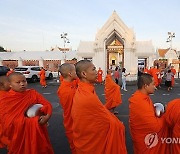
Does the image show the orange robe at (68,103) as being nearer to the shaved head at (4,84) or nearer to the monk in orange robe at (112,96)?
the shaved head at (4,84)

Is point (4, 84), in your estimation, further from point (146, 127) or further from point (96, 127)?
point (146, 127)

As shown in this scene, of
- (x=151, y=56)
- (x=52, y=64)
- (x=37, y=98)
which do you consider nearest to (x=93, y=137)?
(x=37, y=98)

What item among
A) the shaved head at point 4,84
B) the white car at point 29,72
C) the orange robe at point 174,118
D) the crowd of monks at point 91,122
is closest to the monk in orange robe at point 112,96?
the shaved head at point 4,84

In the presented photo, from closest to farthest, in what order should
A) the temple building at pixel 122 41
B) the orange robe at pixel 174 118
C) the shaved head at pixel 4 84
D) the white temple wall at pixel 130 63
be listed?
1. the orange robe at pixel 174 118
2. the shaved head at pixel 4 84
3. the temple building at pixel 122 41
4. the white temple wall at pixel 130 63

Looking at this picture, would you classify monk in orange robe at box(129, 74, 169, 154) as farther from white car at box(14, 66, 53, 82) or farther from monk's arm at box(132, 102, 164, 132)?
white car at box(14, 66, 53, 82)

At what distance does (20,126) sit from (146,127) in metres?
1.72

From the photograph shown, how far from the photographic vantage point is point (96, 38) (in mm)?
19469

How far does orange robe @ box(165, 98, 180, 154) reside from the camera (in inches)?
90.4

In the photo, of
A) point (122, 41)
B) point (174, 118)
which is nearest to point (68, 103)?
point (174, 118)

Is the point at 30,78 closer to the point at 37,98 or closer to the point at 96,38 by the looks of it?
the point at 96,38

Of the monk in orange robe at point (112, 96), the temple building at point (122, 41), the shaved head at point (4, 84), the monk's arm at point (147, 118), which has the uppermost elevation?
the temple building at point (122, 41)

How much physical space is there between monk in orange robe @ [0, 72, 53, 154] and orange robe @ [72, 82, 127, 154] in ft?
2.69

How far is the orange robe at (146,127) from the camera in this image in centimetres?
260

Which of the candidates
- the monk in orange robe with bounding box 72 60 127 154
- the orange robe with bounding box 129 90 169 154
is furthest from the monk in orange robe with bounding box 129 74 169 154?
the monk in orange robe with bounding box 72 60 127 154
